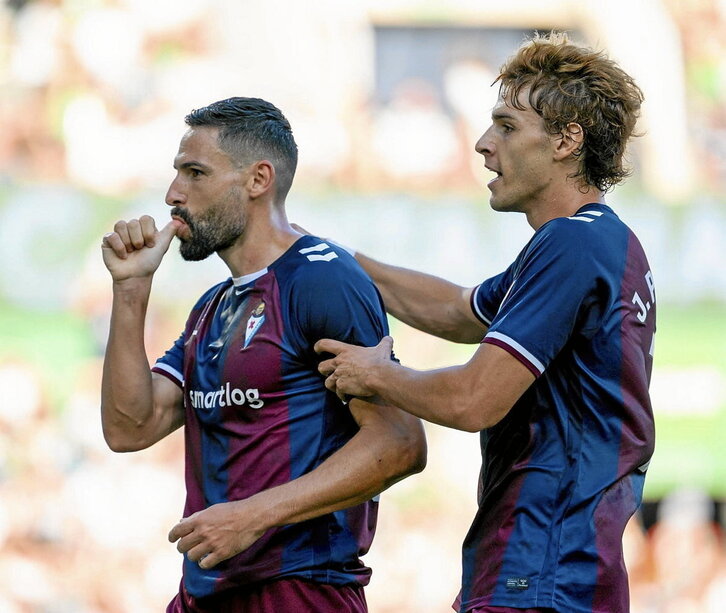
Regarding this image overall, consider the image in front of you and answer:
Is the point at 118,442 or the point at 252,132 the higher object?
the point at 252,132

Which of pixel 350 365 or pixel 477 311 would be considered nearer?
pixel 350 365

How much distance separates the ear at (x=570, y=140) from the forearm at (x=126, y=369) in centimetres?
130

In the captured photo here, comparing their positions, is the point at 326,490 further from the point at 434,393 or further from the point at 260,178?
the point at 260,178

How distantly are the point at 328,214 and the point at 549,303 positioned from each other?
21.6 ft

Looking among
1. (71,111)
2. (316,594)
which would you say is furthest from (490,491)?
(71,111)

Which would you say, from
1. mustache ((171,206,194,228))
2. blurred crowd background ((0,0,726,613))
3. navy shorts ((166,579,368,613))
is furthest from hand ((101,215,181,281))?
blurred crowd background ((0,0,726,613))

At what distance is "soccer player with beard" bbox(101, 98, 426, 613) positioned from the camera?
338 cm

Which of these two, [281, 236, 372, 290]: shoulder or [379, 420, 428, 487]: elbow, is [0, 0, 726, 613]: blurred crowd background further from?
[379, 420, 428, 487]: elbow

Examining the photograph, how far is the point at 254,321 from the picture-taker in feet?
11.9

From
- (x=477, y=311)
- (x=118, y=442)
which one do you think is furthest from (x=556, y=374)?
(x=118, y=442)

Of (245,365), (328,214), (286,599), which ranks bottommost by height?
(286,599)

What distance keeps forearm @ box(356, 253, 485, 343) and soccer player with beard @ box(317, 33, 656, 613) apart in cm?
72

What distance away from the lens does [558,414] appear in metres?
3.21

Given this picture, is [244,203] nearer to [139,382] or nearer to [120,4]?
[139,382]
